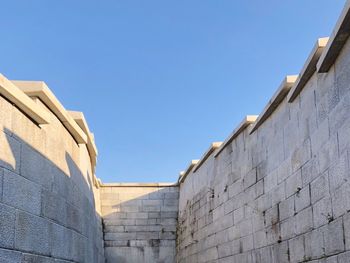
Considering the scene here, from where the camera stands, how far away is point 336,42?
3252 millimetres

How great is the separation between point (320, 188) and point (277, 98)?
54.4 inches

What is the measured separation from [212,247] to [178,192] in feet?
13.3

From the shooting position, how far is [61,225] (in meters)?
4.79

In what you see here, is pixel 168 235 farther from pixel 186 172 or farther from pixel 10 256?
pixel 10 256

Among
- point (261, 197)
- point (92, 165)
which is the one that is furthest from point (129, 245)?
point (261, 197)

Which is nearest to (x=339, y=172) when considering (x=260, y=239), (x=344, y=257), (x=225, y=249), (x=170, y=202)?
(x=344, y=257)

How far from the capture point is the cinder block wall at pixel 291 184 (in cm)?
333

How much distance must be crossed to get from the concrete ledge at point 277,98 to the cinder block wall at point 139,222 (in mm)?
6327

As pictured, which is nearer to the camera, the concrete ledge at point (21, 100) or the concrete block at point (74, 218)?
the concrete ledge at point (21, 100)

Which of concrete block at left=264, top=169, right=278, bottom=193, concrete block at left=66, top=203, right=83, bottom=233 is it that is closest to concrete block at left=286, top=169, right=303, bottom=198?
concrete block at left=264, top=169, right=278, bottom=193

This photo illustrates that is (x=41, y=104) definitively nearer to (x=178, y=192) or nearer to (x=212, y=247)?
(x=212, y=247)

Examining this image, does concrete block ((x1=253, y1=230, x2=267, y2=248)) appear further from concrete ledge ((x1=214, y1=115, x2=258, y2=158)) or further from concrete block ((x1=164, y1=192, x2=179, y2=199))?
concrete block ((x1=164, y1=192, x2=179, y2=199))

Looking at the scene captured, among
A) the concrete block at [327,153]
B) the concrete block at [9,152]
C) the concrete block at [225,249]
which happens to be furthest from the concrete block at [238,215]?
the concrete block at [9,152]

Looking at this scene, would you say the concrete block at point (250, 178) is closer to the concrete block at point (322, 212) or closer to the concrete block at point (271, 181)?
the concrete block at point (271, 181)
